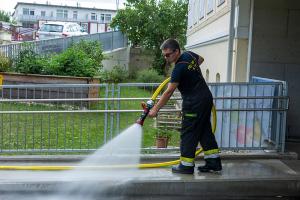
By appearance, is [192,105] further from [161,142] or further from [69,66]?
[69,66]

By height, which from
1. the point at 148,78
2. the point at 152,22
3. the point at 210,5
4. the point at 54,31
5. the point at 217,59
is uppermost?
the point at 152,22

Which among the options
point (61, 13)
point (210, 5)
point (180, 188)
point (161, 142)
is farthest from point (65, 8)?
point (180, 188)

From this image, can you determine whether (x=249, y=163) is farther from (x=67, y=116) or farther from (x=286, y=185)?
(x=67, y=116)

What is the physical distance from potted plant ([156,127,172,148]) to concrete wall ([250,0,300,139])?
→ 1945mm

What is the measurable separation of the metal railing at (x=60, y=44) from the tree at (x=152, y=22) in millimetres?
962

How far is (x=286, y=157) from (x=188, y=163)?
1.78m

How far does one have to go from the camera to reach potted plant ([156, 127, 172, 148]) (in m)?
8.62

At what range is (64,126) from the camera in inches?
327

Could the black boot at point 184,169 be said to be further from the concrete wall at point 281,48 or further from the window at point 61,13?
the window at point 61,13

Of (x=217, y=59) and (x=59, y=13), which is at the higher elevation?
(x=59, y=13)

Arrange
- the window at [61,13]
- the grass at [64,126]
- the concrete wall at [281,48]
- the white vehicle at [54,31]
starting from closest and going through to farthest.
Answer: the grass at [64,126] < the concrete wall at [281,48] < the white vehicle at [54,31] < the window at [61,13]

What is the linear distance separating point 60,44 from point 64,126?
15.1 m

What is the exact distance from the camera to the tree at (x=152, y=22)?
31.9 meters

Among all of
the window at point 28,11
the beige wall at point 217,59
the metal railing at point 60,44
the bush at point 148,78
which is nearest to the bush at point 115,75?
the bush at point 148,78
